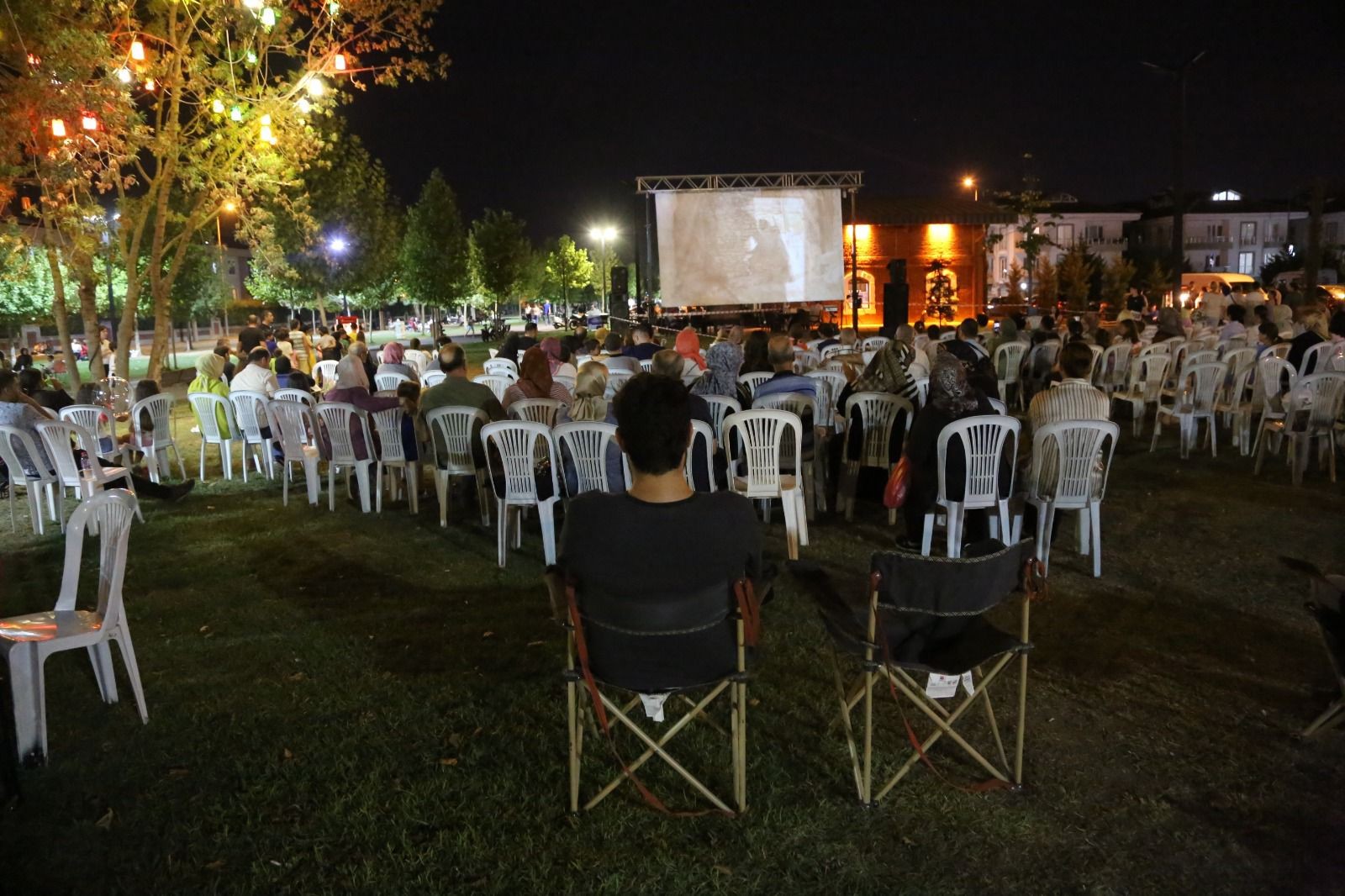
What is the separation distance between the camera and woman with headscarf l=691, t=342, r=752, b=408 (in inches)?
294

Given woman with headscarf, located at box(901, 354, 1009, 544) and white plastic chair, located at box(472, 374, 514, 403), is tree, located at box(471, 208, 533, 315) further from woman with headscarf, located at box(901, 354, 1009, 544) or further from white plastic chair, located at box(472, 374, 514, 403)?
woman with headscarf, located at box(901, 354, 1009, 544)

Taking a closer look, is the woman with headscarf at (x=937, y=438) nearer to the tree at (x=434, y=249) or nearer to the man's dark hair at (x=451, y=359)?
the man's dark hair at (x=451, y=359)

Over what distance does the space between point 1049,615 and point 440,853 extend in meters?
3.22

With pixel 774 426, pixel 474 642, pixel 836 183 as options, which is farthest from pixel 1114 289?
pixel 474 642

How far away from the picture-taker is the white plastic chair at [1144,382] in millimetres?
9656

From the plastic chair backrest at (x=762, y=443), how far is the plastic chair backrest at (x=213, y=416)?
5.49 metres

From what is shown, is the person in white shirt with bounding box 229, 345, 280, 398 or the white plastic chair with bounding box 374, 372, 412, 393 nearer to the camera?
the person in white shirt with bounding box 229, 345, 280, 398

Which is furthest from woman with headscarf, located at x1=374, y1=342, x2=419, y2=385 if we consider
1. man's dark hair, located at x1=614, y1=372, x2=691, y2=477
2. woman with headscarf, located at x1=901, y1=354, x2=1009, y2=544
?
man's dark hair, located at x1=614, y1=372, x2=691, y2=477

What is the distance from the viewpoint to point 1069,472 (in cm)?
546

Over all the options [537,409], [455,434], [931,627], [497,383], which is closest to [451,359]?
[455,434]

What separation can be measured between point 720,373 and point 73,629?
4782mm

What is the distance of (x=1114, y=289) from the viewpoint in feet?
109

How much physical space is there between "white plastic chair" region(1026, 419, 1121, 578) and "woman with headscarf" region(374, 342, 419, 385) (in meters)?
6.66

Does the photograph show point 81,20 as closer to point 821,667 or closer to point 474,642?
point 474,642
